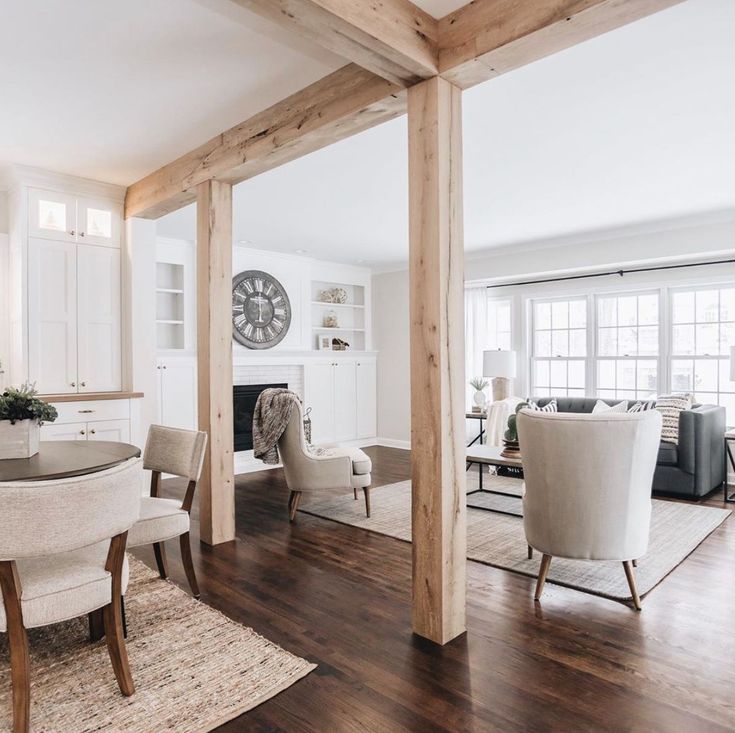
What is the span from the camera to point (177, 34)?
8.18 feet

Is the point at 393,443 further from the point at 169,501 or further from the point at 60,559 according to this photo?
the point at 60,559

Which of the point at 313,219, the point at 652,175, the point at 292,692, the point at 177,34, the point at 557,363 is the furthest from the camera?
the point at 557,363

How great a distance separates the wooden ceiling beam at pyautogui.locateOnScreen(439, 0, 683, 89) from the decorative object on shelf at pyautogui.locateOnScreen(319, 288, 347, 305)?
5619mm

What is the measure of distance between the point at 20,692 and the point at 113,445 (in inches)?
53.0

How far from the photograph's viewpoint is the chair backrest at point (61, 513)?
171 cm

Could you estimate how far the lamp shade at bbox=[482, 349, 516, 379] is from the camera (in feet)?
22.2

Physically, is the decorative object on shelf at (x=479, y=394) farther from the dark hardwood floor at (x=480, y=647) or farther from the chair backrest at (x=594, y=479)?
the chair backrest at (x=594, y=479)

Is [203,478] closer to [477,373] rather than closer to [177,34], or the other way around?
[177,34]

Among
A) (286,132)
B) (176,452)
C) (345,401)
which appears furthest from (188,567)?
(345,401)

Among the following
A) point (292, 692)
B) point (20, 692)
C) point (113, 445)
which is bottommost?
point (292, 692)

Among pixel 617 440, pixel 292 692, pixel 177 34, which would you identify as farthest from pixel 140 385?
pixel 617 440

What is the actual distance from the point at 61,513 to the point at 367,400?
21.6ft

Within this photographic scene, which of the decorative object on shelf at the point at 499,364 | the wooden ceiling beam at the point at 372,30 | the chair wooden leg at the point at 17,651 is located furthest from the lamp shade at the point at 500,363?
the chair wooden leg at the point at 17,651

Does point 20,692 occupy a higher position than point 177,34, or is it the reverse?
point 177,34
